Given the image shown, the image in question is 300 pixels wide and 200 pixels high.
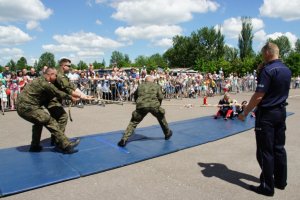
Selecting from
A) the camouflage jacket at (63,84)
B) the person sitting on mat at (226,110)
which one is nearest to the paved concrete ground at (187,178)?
the camouflage jacket at (63,84)

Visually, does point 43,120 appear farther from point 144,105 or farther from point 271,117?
point 271,117

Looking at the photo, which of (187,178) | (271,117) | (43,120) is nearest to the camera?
(271,117)

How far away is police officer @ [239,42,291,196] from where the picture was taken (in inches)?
135

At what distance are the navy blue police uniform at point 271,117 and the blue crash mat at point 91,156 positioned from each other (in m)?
2.24

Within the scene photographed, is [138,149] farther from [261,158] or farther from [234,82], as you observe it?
[234,82]

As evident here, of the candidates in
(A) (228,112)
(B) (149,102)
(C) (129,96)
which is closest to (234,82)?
(C) (129,96)

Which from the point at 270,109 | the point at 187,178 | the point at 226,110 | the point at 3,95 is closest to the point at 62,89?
the point at 187,178

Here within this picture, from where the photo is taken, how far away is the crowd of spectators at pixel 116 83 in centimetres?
1134

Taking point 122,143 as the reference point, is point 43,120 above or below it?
above

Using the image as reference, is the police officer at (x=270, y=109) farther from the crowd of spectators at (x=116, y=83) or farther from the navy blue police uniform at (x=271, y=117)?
the crowd of spectators at (x=116, y=83)

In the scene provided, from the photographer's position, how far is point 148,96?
590 cm

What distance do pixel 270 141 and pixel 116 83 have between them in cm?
1087

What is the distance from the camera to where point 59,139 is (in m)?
5.19

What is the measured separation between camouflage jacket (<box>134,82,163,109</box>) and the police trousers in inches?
104
